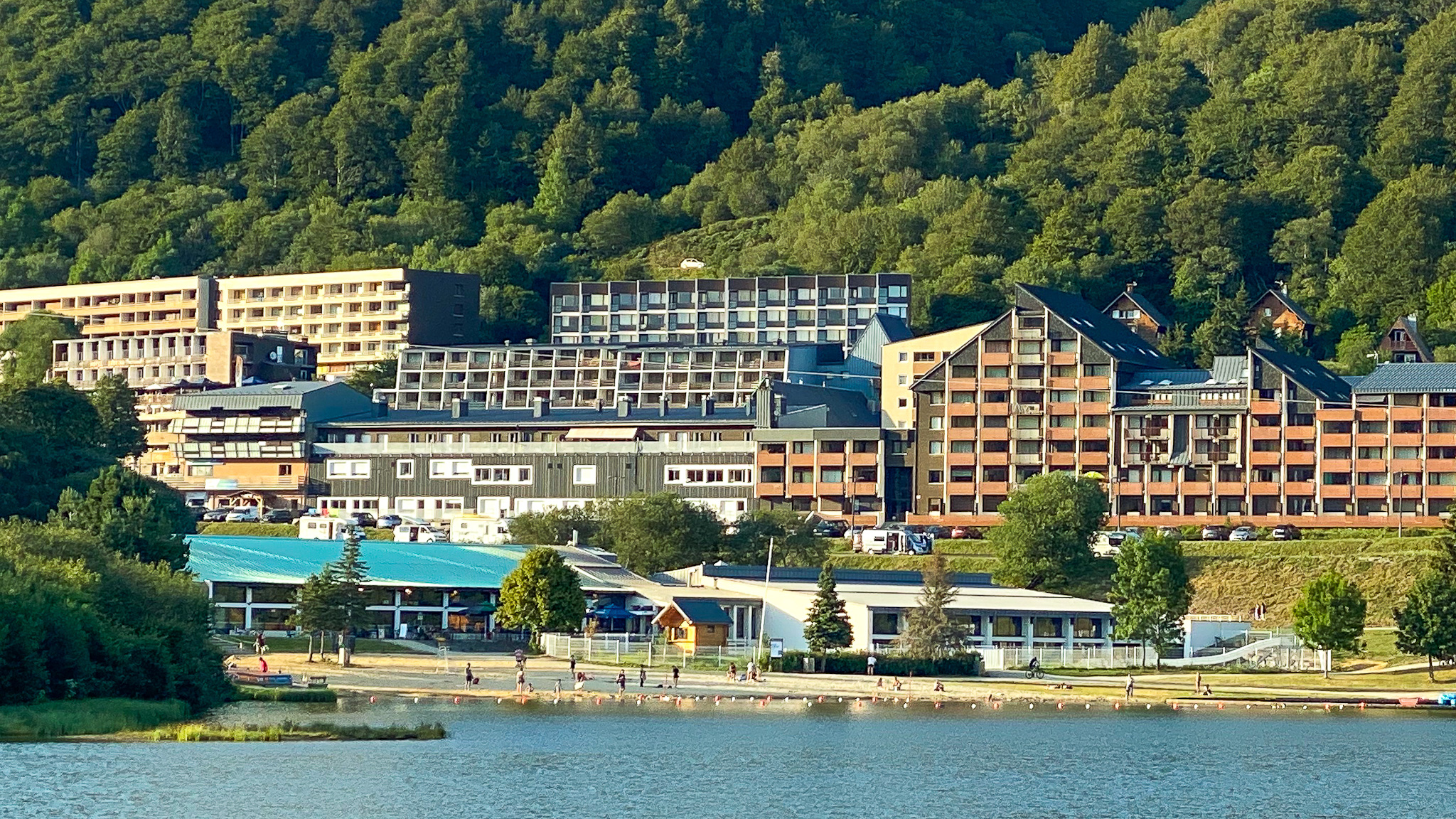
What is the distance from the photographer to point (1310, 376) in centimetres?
16575

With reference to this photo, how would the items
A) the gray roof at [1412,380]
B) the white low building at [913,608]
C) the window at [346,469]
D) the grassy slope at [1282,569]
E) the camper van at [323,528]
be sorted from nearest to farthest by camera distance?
the white low building at [913,608] → the grassy slope at [1282,569] → the camper van at [323,528] → the gray roof at [1412,380] → the window at [346,469]

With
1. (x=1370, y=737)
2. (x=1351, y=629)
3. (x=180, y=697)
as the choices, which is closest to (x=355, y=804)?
(x=180, y=697)

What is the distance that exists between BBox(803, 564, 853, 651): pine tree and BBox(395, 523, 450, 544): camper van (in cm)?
4118

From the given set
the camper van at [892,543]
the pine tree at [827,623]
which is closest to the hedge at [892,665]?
the pine tree at [827,623]

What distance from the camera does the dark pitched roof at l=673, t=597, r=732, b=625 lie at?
407ft

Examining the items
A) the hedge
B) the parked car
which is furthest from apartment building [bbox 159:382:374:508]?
the hedge

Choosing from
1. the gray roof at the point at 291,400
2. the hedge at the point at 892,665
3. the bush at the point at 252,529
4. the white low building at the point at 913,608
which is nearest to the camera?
the hedge at the point at 892,665

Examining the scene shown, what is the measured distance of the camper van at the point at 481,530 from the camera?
15938cm

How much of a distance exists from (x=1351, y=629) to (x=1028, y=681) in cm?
1453

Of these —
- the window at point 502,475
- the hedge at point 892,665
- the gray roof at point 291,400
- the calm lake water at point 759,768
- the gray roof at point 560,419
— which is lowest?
the calm lake water at point 759,768

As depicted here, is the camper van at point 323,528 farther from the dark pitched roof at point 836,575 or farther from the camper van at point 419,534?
the dark pitched roof at point 836,575

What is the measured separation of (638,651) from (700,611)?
4.16 metres

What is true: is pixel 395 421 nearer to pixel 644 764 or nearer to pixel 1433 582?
pixel 1433 582

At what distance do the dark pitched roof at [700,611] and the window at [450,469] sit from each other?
57.4 meters
